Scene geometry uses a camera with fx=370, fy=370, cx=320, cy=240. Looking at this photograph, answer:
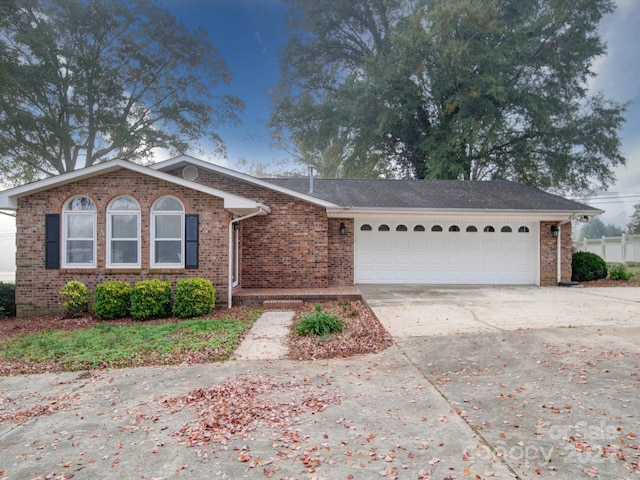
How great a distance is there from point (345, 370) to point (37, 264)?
314 inches

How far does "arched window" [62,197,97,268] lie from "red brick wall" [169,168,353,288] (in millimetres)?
3703

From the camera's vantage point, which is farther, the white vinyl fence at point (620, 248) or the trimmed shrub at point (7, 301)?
the white vinyl fence at point (620, 248)

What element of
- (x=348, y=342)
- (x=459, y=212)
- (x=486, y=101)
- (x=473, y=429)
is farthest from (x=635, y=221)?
(x=473, y=429)

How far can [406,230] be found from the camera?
11977mm

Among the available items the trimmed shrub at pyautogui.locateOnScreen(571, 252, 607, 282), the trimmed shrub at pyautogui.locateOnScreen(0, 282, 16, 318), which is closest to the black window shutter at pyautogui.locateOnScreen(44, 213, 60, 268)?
the trimmed shrub at pyautogui.locateOnScreen(0, 282, 16, 318)

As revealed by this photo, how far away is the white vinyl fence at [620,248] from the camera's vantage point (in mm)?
19578

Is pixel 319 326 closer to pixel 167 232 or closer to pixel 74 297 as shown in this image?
pixel 167 232

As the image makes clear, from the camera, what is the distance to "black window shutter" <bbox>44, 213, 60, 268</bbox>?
8539 mm

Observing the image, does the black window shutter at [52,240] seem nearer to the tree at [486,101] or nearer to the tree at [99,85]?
the tree at [99,85]

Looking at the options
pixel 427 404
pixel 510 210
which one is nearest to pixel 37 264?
pixel 427 404

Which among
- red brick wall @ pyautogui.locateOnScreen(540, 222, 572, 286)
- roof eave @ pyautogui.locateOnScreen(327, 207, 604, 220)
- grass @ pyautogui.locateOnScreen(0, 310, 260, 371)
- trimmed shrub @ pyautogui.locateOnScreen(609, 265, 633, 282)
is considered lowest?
grass @ pyautogui.locateOnScreen(0, 310, 260, 371)

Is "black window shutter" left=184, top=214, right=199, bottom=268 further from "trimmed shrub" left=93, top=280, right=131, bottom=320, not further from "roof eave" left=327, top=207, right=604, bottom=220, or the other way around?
"roof eave" left=327, top=207, right=604, bottom=220

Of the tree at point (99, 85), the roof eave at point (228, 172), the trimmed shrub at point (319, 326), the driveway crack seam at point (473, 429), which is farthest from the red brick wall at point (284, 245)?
the tree at point (99, 85)

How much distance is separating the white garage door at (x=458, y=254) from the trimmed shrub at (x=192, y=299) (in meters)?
5.66
